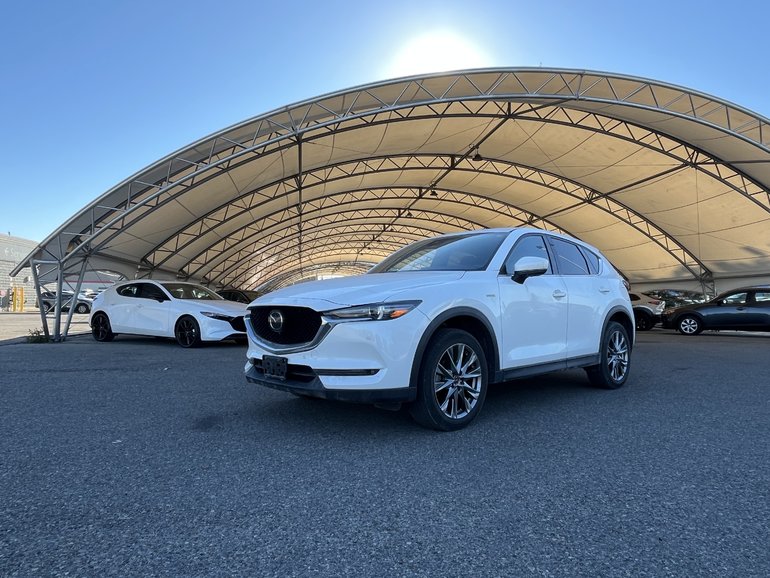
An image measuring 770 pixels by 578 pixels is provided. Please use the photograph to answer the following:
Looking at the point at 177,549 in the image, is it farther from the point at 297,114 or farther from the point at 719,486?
the point at 297,114

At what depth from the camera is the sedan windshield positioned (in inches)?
402

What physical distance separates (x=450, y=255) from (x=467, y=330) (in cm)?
88

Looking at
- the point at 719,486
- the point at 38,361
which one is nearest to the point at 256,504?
the point at 719,486

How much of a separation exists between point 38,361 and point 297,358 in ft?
20.8

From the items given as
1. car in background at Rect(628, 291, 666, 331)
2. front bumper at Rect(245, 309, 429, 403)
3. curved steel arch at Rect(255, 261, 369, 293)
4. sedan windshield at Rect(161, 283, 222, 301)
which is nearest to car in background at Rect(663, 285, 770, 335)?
car in background at Rect(628, 291, 666, 331)

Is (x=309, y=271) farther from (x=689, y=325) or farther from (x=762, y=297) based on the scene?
(x=762, y=297)

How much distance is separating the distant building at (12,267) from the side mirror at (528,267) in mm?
42604

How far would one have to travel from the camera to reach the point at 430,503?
2334mm

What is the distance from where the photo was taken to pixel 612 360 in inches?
211

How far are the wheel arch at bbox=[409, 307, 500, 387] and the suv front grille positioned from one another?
770mm

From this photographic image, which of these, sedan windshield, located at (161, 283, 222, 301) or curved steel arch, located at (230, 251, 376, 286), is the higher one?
curved steel arch, located at (230, 251, 376, 286)

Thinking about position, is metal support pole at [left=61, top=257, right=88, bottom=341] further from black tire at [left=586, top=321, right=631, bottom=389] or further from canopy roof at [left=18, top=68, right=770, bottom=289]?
black tire at [left=586, top=321, right=631, bottom=389]

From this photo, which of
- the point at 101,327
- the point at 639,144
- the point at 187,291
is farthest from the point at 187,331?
the point at 639,144

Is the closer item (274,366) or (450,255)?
(274,366)
